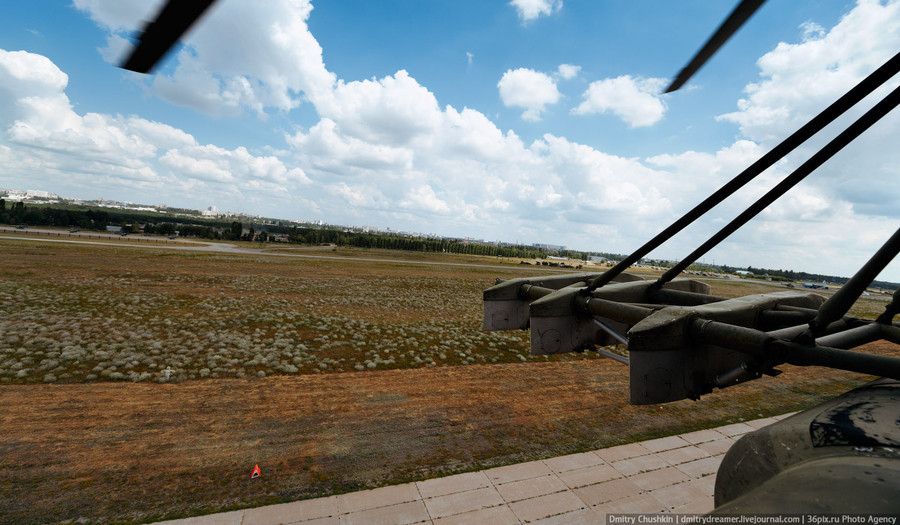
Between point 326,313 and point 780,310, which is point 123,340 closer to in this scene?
point 326,313

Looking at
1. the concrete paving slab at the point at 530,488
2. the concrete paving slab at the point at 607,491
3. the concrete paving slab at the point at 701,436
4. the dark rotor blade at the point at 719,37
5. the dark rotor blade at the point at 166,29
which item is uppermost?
the dark rotor blade at the point at 719,37

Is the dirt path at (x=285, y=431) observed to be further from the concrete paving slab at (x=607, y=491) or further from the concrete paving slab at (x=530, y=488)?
the concrete paving slab at (x=607, y=491)

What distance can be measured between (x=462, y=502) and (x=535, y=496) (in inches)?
52.9

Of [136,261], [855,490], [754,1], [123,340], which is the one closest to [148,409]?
[123,340]

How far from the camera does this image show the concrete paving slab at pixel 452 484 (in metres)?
6.32

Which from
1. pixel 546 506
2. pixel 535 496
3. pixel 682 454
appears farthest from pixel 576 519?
pixel 682 454

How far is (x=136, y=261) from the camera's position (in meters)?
41.1

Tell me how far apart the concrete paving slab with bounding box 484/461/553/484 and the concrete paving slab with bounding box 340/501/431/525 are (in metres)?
1.59

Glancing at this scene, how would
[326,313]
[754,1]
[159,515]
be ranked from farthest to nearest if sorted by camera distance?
[326,313], [159,515], [754,1]

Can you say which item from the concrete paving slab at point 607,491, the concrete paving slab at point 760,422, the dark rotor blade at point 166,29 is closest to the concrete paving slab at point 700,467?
the concrete paving slab at point 607,491

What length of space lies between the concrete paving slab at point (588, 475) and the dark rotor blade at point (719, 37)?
6839 millimetres

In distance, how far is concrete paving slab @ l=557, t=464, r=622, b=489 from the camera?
22.1ft

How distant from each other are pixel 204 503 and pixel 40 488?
2931 mm

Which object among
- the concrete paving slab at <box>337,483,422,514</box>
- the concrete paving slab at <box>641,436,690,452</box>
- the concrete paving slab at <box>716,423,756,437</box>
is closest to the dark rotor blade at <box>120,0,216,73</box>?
the concrete paving slab at <box>337,483,422,514</box>
